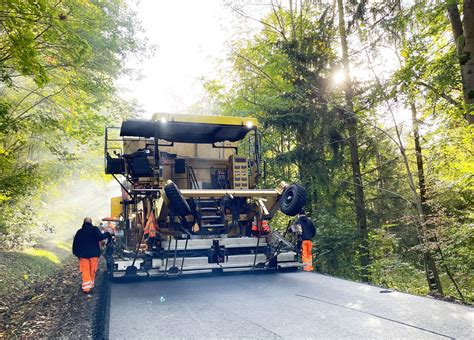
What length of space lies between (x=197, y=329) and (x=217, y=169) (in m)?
5.07

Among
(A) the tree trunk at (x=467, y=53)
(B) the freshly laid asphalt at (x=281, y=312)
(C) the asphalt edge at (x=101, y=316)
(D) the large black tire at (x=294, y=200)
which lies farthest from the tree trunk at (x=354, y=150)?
(C) the asphalt edge at (x=101, y=316)

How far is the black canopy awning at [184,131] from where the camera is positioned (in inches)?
316

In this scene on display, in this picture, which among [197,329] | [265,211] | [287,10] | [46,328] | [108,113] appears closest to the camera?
[197,329]

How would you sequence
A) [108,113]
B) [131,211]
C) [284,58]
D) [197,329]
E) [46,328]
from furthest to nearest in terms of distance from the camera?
1. [108,113]
2. [284,58]
3. [131,211]
4. [46,328]
5. [197,329]

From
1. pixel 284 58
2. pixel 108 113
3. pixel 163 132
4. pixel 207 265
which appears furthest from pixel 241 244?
pixel 108 113

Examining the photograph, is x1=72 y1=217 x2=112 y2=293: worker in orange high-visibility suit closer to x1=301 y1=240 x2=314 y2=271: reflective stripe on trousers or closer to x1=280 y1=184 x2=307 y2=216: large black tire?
x1=280 y1=184 x2=307 y2=216: large black tire

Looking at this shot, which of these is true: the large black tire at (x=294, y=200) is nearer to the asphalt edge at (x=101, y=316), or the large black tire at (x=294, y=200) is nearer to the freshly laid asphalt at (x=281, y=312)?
the freshly laid asphalt at (x=281, y=312)

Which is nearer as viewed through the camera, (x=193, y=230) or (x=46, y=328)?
(x=46, y=328)

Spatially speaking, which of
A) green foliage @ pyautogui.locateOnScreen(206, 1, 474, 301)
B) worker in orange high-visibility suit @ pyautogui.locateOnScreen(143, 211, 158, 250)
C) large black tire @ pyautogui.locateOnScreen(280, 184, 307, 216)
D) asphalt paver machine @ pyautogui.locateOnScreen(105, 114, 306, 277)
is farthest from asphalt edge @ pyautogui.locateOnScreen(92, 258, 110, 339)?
green foliage @ pyautogui.locateOnScreen(206, 1, 474, 301)

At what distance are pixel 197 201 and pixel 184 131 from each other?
1.79 metres

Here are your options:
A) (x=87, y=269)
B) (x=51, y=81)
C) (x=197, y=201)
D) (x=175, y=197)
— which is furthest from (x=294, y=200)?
(x=51, y=81)

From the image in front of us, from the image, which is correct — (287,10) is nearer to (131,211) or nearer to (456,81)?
(456,81)

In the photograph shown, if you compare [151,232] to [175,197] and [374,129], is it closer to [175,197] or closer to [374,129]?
[175,197]

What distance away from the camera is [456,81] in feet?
30.8
